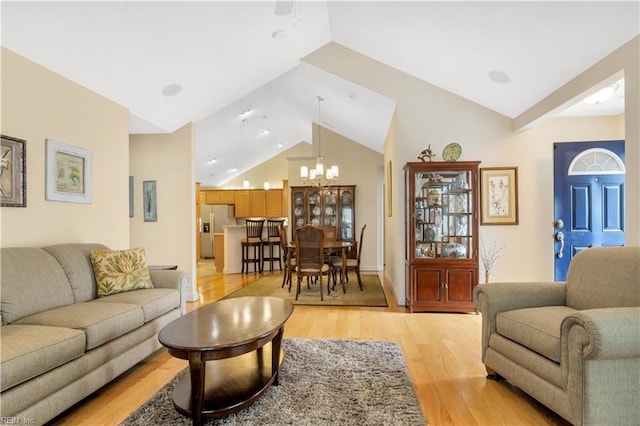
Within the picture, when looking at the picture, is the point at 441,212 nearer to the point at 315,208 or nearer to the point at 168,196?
the point at 168,196

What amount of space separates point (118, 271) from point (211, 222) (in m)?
7.00

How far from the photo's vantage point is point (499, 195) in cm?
414

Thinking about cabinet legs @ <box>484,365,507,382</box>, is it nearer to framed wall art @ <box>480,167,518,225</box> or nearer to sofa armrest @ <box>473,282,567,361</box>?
sofa armrest @ <box>473,282,567,361</box>

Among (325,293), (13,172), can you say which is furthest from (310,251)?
(13,172)

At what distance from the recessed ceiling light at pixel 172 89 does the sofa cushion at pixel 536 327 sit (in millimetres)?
3771

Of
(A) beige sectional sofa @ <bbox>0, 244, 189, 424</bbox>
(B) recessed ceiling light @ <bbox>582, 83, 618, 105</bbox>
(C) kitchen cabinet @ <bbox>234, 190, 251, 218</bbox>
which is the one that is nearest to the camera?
(A) beige sectional sofa @ <bbox>0, 244, 189, 424</bbox>

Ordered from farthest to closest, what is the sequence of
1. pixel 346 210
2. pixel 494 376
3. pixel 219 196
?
pixel 219 196
pixel 346 210
pixel 494 376

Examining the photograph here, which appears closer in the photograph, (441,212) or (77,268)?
(77,268)

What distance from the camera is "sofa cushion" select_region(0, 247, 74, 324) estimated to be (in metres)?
2.01

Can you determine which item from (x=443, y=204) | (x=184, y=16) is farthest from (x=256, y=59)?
(x=443, y=204)

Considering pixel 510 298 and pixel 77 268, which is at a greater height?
pixel 77 268

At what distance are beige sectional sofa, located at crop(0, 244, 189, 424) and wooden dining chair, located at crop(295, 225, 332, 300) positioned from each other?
186cm

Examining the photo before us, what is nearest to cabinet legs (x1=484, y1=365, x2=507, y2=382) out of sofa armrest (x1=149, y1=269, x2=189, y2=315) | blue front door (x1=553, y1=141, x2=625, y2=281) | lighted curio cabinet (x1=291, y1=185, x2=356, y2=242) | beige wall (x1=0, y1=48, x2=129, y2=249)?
blue front door (x1=553, y1=141, x2=625, y2=281)

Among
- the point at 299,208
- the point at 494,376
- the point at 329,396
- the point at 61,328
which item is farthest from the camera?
the point at 299,208
